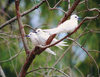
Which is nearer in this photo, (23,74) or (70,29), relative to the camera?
(70,29)

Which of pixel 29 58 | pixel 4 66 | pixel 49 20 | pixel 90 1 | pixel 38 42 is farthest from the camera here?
pixel 49 20

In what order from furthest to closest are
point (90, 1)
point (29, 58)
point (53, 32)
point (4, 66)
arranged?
point (4, 66), point (90, 1), point (29, 58), point (53, 32)

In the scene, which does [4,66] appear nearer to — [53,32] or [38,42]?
[38,42]

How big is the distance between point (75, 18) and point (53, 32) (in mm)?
460

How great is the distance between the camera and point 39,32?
3.10m

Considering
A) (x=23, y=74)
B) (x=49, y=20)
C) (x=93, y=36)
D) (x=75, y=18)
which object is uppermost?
(x=49, y=20)

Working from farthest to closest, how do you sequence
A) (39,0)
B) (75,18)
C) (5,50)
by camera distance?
(5,50) → (39,0) → (75,18)

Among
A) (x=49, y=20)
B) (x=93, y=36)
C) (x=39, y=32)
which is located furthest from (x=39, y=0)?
(x=49, y=20)

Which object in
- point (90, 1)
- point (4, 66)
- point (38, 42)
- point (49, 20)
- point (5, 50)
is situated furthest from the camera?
point (49, 20)

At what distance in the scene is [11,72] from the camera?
4.89 meters

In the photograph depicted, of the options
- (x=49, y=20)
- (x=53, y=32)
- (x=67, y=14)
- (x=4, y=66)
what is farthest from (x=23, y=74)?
(x=49, y=20)

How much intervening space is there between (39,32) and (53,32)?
84cm

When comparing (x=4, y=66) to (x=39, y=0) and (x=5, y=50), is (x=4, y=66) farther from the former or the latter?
(x=39, y=0)

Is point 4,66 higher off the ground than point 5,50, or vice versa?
point 5,50
